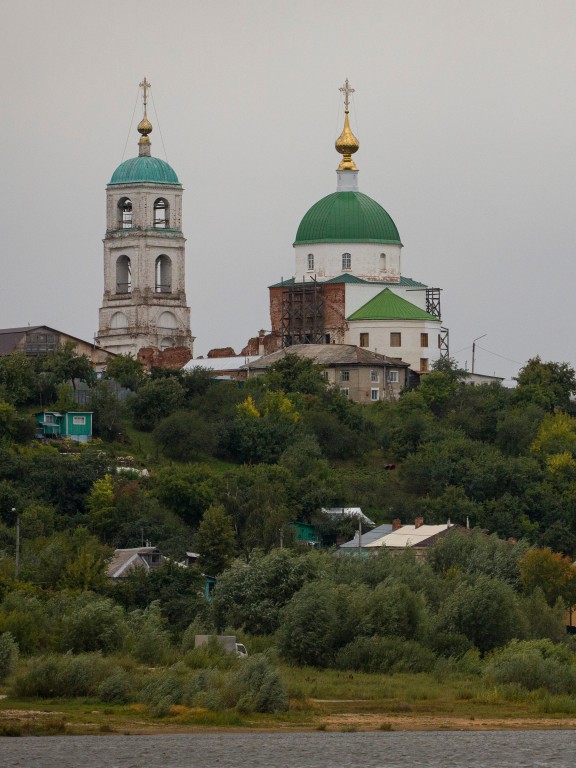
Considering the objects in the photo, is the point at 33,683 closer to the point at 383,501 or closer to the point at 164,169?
the point at 383,501

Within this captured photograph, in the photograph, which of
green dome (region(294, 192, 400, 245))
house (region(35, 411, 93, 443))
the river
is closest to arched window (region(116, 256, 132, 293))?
green dome (region(294, 192, 400, 245))

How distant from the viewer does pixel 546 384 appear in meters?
80.2

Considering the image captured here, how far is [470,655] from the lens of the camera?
48062mm

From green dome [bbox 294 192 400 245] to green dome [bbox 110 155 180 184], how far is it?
17.9 ft

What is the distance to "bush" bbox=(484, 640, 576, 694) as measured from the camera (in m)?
42.9

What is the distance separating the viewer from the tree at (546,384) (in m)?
79.4

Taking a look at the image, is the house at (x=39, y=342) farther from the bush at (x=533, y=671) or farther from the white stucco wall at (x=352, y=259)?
the bush at (x=533, y=671)

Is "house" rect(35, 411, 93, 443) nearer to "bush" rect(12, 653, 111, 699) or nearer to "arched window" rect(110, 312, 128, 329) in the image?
"arched window" rect(110, 312, 128, 329)

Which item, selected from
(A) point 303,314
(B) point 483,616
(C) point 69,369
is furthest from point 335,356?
(B) point 483,616

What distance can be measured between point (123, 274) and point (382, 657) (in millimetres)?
43306

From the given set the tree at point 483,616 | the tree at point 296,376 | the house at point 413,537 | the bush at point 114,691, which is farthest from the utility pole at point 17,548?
the bush at point 114,691

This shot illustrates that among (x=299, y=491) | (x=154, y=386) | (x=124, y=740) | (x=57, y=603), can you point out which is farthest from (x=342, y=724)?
(x=154, y=386)

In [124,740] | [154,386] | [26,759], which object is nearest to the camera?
[26,759]

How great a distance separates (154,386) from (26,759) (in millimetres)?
44535
